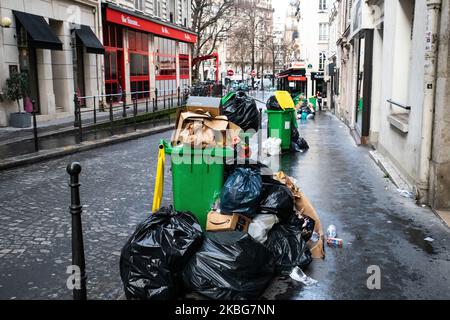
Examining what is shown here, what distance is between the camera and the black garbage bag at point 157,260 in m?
3.87

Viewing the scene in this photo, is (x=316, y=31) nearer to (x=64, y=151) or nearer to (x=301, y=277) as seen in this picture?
(x=64, y=151)

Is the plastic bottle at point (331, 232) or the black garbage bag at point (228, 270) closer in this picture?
the black garbage bag at point (228, 270)

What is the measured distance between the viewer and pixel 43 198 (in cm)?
733

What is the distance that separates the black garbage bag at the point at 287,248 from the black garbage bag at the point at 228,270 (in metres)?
0.41

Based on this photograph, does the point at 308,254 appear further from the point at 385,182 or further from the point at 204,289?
the point at 385,182

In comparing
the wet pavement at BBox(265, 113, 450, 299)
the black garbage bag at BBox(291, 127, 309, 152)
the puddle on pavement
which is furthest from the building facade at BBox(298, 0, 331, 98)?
the puddle on pavement

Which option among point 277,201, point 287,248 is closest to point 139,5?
point 277,201

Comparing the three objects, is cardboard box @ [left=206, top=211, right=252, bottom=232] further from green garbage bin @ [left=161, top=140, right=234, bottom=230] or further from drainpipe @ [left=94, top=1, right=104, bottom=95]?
drainpipe @ [left=94, top=1, right=104, bottom=95]

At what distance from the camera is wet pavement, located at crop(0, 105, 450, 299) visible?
4.23m

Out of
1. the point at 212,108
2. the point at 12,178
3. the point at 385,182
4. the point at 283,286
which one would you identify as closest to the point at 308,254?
the point at 283,286

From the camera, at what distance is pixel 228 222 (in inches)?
180

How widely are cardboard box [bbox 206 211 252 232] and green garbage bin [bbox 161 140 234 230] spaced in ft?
1.44

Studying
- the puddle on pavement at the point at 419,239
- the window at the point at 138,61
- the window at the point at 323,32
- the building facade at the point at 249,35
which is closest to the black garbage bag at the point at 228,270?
the puddle on pavement at the point at 419,239

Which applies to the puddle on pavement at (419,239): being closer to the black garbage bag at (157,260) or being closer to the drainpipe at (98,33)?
the black garbage bag at (157,260)
